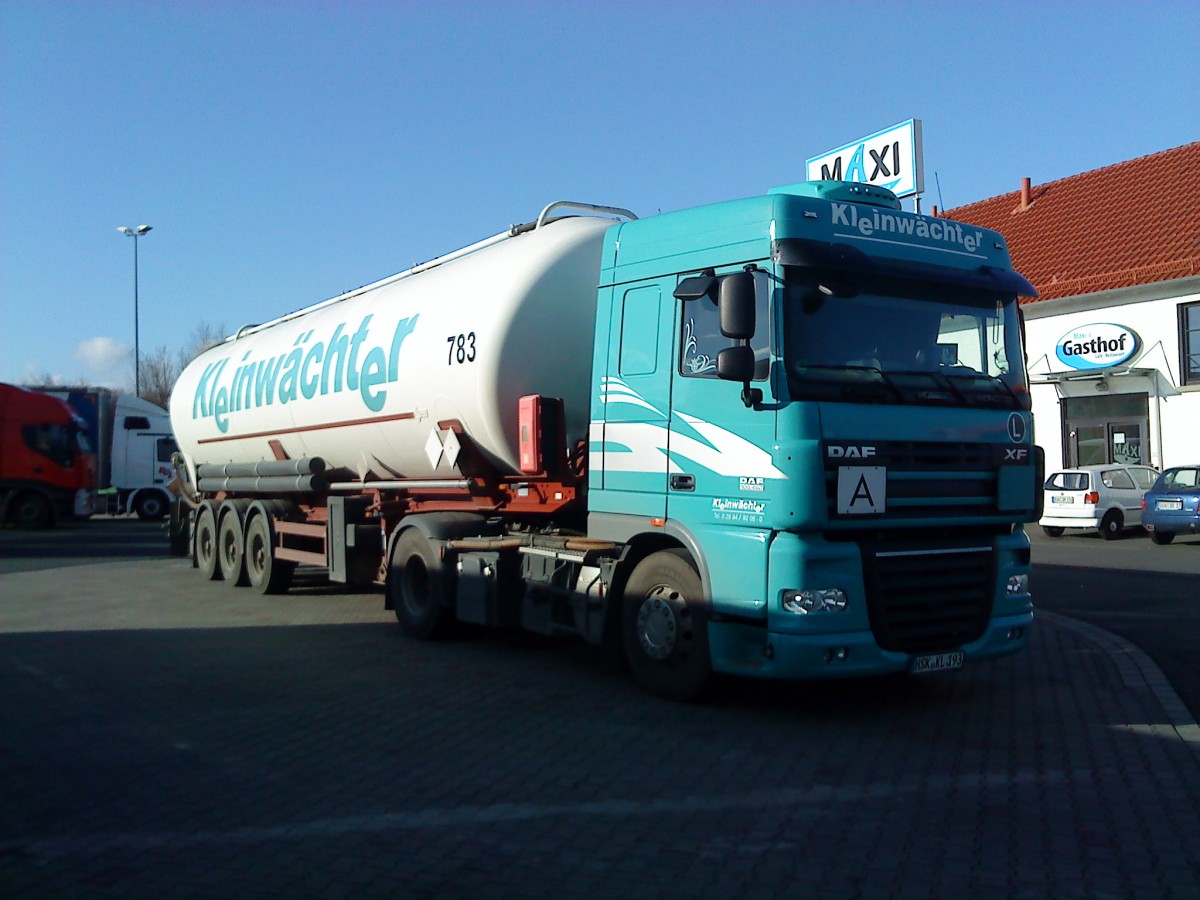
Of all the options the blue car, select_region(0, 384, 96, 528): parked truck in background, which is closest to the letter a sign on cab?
the blue car

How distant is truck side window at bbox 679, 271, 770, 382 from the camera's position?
23.8 feet

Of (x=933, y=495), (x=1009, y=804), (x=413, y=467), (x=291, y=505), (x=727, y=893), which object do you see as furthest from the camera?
(x=291, y=505)

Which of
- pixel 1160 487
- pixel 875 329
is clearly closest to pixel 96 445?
pixel 1160 487

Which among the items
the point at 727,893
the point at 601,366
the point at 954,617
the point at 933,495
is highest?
the point at 601,366

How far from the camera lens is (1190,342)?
27.6m

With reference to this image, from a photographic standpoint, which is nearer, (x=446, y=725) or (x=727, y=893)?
(x=727, y=893)

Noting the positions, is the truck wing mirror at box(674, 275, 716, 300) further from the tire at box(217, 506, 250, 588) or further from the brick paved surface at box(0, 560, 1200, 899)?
the tire at box(217, 506, 250, 588)

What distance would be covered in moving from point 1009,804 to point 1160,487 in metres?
19.2

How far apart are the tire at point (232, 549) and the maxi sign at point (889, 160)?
456 inches

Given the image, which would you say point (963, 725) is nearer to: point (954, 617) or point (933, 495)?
point (954, 617)

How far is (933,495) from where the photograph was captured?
750 cm

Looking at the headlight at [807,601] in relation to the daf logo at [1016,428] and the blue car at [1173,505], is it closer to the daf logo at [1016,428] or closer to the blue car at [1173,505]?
the daf logo at [1016,428]

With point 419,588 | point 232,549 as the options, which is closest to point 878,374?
point 419,588

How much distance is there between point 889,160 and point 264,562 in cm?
1361
